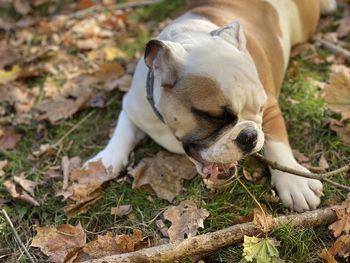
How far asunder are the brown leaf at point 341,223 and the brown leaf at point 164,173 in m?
0.81

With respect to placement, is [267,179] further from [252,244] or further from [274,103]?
[252,244]

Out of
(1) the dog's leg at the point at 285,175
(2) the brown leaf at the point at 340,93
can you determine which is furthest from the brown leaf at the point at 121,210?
(2) the brown leaf at the point at 340,93

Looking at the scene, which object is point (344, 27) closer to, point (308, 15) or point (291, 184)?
point (308, 15)

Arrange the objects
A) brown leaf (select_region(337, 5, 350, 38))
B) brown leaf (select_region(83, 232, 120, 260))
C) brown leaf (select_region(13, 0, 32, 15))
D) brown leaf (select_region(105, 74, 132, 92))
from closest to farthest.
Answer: brown leaf (select_region(83, 232, 120, 260)) < brown leaf (select_region(105, 74, 132, 92)) < brown leaf (select_region(337, 5, 350, 38)) < brown leaf (select_region(13, 0, 32, 15))

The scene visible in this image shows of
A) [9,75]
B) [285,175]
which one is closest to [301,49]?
[285,175]

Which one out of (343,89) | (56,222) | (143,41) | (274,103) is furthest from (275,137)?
(143,41)

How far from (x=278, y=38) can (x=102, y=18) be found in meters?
1.75

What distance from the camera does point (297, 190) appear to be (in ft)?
8.71

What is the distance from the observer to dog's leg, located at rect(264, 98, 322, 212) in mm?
2629

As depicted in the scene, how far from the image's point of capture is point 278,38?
11.2 feet

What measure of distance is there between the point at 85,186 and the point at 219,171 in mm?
737

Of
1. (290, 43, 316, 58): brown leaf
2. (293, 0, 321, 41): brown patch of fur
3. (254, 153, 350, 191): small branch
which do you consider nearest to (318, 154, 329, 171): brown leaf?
(254, 153, 350, 191): small branch

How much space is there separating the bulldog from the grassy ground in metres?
0.15

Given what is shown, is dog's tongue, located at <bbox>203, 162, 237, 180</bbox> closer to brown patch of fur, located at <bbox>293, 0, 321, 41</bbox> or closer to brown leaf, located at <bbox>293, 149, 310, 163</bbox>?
brown leaf, located at <bbox>293, 149, 310, 163</bbox>
